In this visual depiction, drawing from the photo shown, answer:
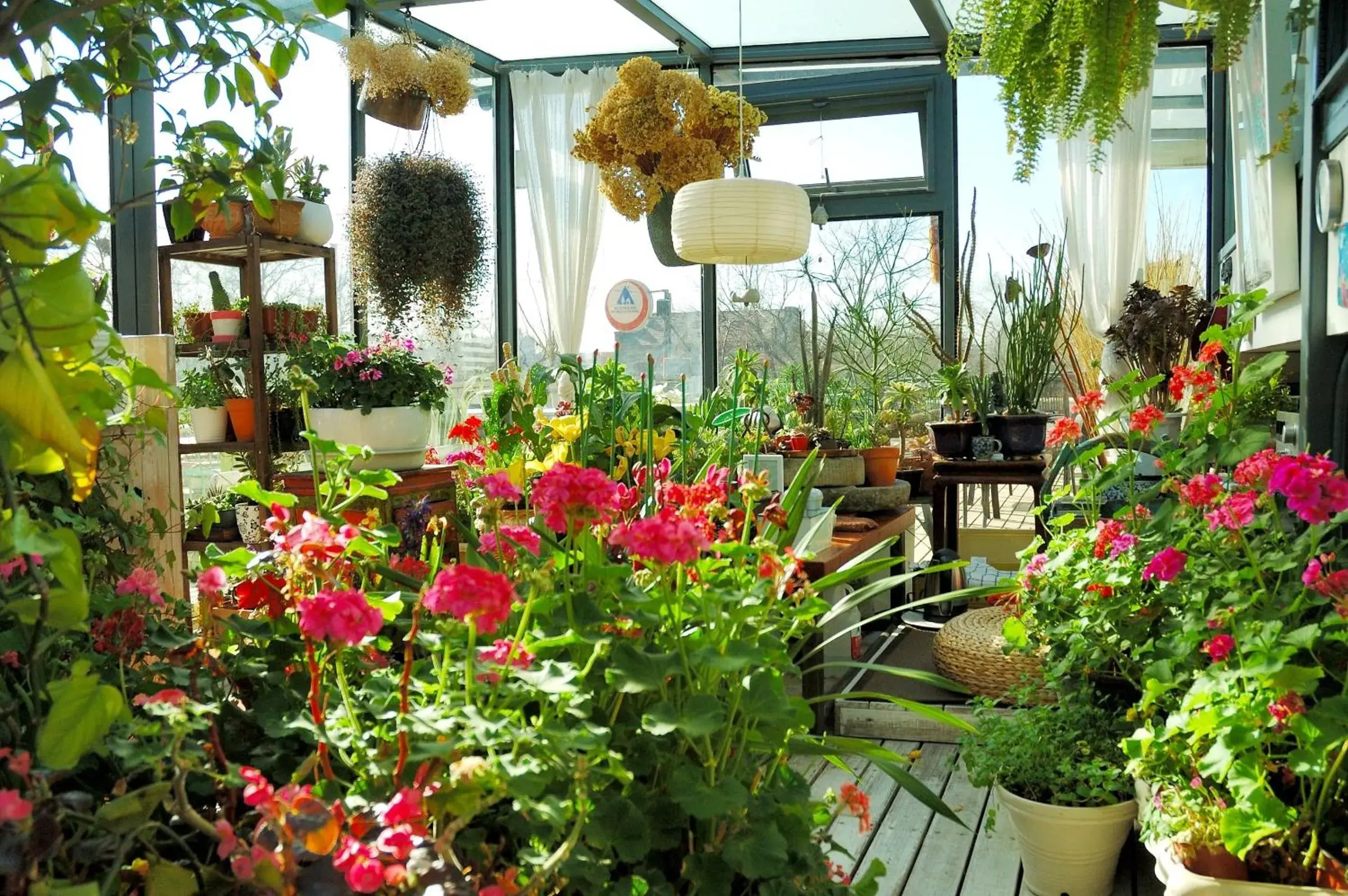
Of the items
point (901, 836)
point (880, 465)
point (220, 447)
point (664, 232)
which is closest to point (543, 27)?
point (664, 232)

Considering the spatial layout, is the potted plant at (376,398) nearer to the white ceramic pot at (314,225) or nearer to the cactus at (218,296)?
the cactus at (218,296)

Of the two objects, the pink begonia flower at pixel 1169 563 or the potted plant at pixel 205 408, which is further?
the potted plant at pixel 205 408

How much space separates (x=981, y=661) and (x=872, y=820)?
715 mm

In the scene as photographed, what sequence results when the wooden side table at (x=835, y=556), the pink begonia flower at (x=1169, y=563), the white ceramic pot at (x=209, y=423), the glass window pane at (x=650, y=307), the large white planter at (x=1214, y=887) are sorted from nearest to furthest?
the large white planter at (x=1214, y=887), the pink begonia flower at (x=1169, y=563), the wooden side table at (x=835, y=556), the white ceramic pot at (x=209, y=423), the glass window pane at (x=650, y=307)

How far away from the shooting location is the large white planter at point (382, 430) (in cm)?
333

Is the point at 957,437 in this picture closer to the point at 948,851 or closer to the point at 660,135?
the point at 660,135

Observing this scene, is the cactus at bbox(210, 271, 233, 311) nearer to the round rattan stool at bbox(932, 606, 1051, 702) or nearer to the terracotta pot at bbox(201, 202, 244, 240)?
the terracotta pot at bbox(201, 202, 244, 240)

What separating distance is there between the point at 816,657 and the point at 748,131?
222 centimetres

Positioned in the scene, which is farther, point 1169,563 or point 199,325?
point 199,325

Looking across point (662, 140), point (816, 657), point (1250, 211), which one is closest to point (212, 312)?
point (662, 140)

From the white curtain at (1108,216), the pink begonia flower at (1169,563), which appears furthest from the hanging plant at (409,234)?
the pink begonia flower at (1169,563)

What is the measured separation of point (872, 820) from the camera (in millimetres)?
2141

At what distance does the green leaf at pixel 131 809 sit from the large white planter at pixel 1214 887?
1.31 meters

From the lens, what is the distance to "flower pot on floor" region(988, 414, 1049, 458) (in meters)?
4.05
